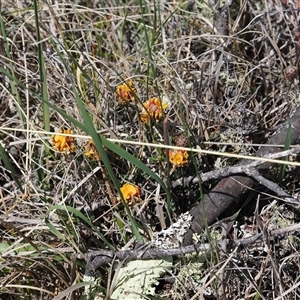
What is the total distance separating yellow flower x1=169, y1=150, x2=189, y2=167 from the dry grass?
0.04 m

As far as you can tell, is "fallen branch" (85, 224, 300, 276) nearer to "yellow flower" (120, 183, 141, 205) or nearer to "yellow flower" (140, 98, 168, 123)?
"yellow flower" (120, 183, 141, 205)

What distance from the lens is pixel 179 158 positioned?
4.78 ft

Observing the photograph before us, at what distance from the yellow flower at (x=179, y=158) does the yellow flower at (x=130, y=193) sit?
5.0 inches

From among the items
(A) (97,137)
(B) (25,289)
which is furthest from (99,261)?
(A) (97,137)

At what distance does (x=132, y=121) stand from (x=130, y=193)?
0.92ft

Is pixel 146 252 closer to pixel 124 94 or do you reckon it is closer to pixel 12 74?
pixel 124 94

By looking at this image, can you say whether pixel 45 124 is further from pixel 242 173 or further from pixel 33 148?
pixel 242 173

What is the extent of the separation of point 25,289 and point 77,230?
0.21m

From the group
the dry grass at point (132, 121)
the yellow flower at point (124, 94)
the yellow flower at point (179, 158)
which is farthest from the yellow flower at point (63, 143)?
the yellow flower at point (179, 158)

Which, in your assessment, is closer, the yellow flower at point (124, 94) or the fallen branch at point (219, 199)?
the fallen branch at point (219, 199)

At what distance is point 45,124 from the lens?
167 cm

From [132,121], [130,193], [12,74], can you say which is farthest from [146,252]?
[12,74]

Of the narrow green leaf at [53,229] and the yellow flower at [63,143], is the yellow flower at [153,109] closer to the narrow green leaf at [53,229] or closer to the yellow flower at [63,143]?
the yellow flower at [63,143]

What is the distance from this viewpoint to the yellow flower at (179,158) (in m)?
1.46
